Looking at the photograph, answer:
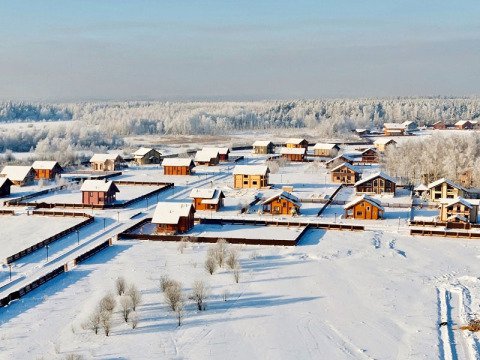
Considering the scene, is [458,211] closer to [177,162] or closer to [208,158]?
[177,162]

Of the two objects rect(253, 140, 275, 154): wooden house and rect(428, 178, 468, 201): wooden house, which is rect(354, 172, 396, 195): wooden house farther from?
rect(253, 140, 275, 154): wooden house

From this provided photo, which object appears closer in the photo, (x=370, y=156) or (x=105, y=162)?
(x=105, y=162)

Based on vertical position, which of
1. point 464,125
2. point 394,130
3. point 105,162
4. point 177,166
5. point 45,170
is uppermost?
point 464,125

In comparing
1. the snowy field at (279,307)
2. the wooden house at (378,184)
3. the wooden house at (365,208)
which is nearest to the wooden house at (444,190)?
the wooden house at (378,184)

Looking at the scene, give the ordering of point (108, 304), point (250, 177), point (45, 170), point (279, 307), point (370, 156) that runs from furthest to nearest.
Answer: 1. point (370, 156)
2. point (45, 170)
3. point (250, 177)
4. point (279, 307)
5. point (108, 304)

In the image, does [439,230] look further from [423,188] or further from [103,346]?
[103,346]

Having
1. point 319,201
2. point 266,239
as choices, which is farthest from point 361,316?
point 319,201

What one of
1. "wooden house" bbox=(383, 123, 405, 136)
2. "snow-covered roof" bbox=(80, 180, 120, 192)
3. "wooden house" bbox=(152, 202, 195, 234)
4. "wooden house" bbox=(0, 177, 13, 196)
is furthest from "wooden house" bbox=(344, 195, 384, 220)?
"wooden house" bbox=(383, 123, 405, 136)

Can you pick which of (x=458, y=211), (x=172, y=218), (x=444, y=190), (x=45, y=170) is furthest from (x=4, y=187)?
(x=458, y=211)

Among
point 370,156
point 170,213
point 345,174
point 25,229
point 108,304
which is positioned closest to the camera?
point 108,304
